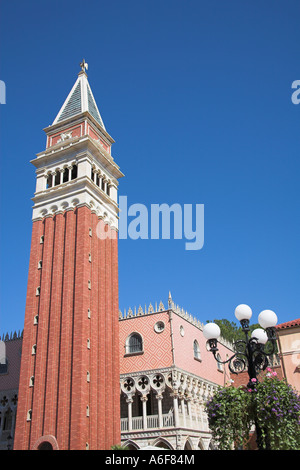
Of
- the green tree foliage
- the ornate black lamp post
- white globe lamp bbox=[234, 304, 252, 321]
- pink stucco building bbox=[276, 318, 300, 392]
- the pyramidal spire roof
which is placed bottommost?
the green tree foliage

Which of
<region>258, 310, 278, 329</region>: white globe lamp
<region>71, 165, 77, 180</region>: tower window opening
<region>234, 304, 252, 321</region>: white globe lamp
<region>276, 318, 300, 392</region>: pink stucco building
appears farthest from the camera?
<region>71, 165, 77, 180</region>: tower window opening

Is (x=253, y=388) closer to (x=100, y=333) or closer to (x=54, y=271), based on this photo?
(x=100, y=333)

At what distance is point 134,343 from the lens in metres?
31.1

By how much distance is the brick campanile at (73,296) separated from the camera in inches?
953

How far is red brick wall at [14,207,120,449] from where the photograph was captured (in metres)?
24.0

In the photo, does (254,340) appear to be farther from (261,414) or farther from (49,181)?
(49,181)

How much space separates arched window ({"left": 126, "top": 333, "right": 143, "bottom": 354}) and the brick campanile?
2.01 metres

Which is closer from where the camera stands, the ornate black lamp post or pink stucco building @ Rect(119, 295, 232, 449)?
the ornate black lamp post

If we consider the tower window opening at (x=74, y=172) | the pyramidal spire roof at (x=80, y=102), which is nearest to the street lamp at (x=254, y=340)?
the tower window opening at (x=74, y=172)

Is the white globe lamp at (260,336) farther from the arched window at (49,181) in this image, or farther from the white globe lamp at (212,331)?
the arched window at (49,181)

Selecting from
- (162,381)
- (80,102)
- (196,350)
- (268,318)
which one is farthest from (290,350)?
(80,102)

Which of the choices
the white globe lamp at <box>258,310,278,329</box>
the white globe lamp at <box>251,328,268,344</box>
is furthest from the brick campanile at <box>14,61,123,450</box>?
the white globe lamp at <box>258,310,278,329</box>

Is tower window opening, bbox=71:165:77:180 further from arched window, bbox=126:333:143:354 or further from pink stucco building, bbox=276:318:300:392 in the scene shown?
pink stucco building, bbox=276:318:300:392
